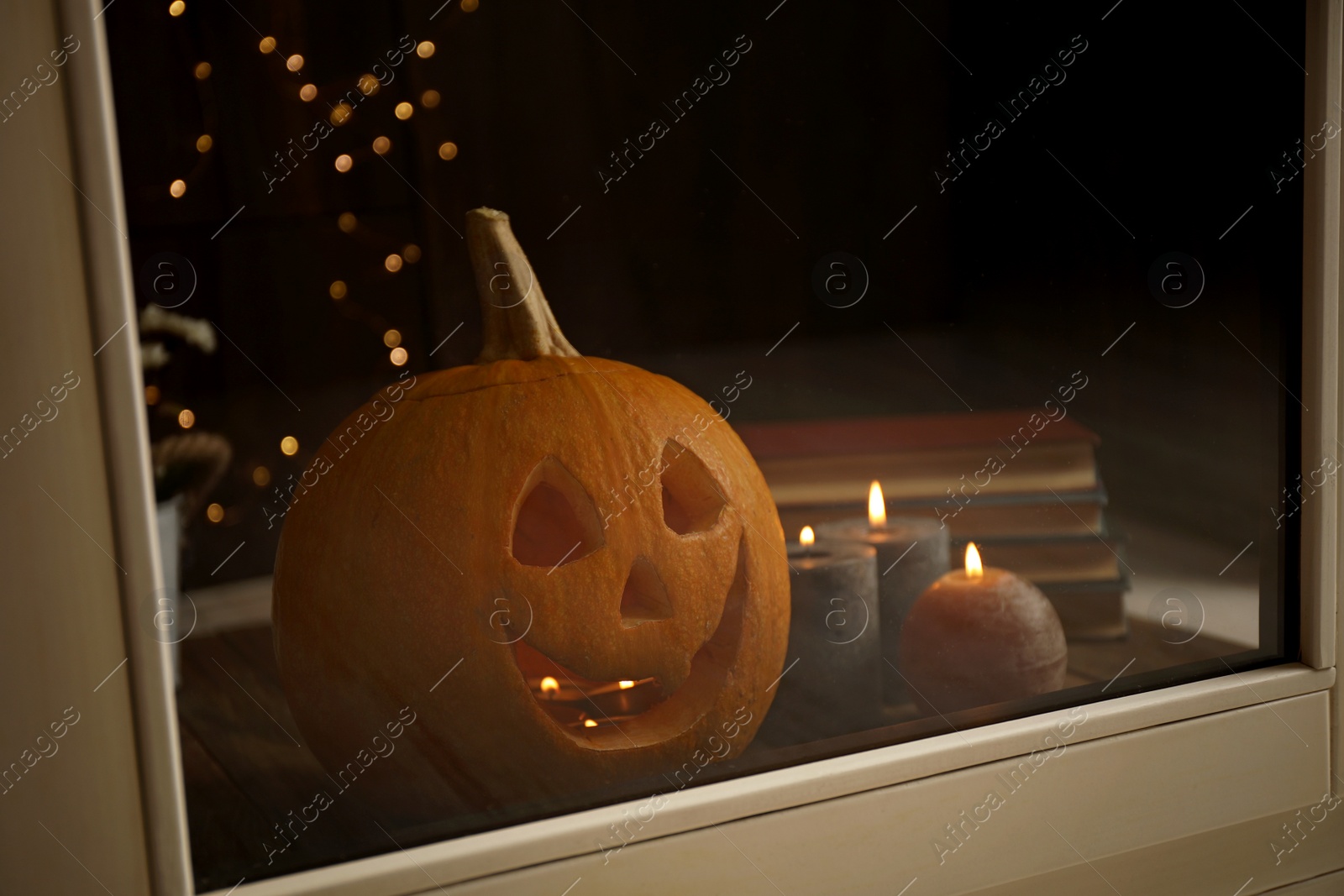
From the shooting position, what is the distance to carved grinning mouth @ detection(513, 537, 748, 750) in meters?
0.55

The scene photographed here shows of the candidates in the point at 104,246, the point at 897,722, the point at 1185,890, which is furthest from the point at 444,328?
the point at 1185,890

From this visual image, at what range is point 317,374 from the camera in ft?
1.77

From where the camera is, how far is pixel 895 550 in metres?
0.65

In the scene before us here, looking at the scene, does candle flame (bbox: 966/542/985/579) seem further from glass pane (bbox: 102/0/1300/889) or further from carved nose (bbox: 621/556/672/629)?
carved nose (bbox: 621/556/672/629)

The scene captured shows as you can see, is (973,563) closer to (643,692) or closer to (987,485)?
(987,485)

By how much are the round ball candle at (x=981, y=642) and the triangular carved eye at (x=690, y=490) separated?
16cm

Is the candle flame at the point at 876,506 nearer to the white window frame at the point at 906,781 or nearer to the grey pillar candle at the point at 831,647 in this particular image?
the grey pillar candle at the point at 831,647

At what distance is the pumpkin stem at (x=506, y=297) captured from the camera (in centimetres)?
56

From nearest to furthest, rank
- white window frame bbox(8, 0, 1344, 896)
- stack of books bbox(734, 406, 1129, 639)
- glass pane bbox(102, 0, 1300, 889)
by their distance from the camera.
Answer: white window frame bbox(8, 0, 1344, 896)
glass pane bbox(102, 0, 1300, 889)
stack of books bbox(734, 406, 1129, 639)

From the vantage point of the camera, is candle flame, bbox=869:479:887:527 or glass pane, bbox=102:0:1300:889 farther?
candle flame, bbox=869:479:887:527

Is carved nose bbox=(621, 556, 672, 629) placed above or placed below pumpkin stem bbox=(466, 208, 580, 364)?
below

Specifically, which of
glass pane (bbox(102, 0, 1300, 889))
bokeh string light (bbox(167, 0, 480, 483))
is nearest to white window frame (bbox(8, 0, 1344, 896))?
glass pane (bbox(102, 0, 1300, 889))

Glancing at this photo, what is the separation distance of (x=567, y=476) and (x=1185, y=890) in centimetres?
45

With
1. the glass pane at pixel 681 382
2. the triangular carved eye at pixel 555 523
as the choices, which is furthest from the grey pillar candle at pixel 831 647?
the triangular carved eye at pixel 555 523
